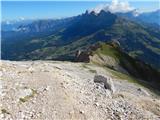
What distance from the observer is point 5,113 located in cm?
2959

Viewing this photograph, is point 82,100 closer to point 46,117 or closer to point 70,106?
point 70,106

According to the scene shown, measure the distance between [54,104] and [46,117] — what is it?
109 inches

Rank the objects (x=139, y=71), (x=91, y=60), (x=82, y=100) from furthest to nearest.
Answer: (x=139, y=71) < (x=91, y=60) < (x=82, y=100)

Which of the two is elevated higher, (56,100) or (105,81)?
(56,100)

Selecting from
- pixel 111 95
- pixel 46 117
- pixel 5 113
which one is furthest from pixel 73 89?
pixel 5 113

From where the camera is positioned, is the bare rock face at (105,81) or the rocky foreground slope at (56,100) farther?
the bare rock face at (105,81)

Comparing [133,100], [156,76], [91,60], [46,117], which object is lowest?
[156,76]

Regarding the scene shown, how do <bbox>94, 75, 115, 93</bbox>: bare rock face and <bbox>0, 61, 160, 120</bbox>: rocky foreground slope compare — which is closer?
<bbox>0, 61, 160, 120</bbox>: rocky foreground slope

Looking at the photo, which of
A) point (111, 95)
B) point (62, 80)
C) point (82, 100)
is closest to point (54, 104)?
point (82, 100)

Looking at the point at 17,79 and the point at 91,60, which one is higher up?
the point at 17,79

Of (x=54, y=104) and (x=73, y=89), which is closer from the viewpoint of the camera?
(x=54, y=104)

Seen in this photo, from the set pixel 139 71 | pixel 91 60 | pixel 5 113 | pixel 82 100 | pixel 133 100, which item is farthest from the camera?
pixel 139 71

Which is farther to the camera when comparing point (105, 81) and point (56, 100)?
point (105, 81)

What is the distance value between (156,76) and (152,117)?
142 metres
